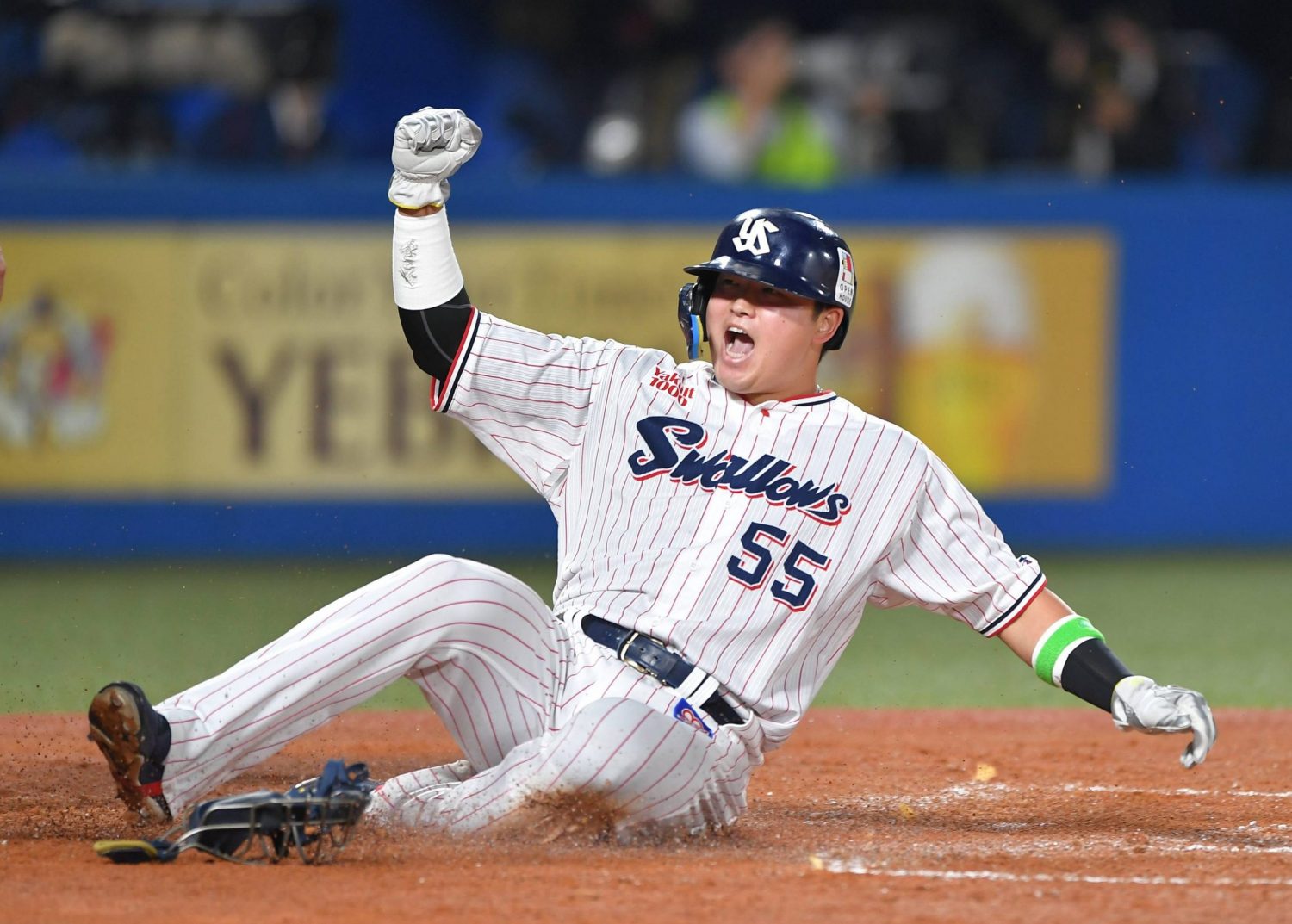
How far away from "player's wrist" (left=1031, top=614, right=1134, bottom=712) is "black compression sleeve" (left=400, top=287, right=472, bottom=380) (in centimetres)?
141

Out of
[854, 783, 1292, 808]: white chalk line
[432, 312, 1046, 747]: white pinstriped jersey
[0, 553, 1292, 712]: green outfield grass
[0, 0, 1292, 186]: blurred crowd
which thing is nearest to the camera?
[432, 312, 1046, 747]: white pinstriped jersey

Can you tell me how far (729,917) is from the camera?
10.8 feet

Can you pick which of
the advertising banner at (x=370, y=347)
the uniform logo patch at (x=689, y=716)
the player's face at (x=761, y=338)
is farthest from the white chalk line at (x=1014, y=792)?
the advertising banner at (x=370, y=347)

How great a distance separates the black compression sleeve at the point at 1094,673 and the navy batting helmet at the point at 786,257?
0.91 meters

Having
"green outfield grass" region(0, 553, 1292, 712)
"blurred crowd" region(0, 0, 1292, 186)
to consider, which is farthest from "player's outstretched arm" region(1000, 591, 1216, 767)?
"blurred crowd" region(0, 0, 1292, 186)

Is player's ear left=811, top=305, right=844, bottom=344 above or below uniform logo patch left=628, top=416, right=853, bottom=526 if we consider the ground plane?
above

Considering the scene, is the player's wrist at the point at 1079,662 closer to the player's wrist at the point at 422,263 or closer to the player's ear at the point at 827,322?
the player's ear at the point at 827,322

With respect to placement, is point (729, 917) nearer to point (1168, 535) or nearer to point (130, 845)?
point (130, 845)

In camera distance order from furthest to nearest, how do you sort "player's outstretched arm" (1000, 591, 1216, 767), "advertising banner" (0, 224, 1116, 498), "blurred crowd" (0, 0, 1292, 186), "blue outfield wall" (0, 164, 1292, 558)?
1. "blurred crowd" (0, 0, 1292, 186)
2. "blue outfield wall" (0, 164, 1292, 558)
3. "advertising banner" (0, 224, 1116, 498)
4. "player's outstretched arm" (1000, 591, 1216, 767)

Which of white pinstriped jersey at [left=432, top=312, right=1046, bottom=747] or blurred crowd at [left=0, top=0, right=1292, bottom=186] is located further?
blurred crowd at [left=0, top=0, right=1292, bottom=186]

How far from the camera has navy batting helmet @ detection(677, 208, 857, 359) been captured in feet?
13.6

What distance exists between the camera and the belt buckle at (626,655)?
3934 millimetres

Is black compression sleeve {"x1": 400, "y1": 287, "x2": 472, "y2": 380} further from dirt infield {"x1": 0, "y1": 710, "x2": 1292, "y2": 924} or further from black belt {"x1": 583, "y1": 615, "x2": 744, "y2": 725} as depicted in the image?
dirt infield {"x1": 0, "y1": 710, "x2": 1292, "y2": 924}

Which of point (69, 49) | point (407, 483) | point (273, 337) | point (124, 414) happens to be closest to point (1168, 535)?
point (407, 483)
